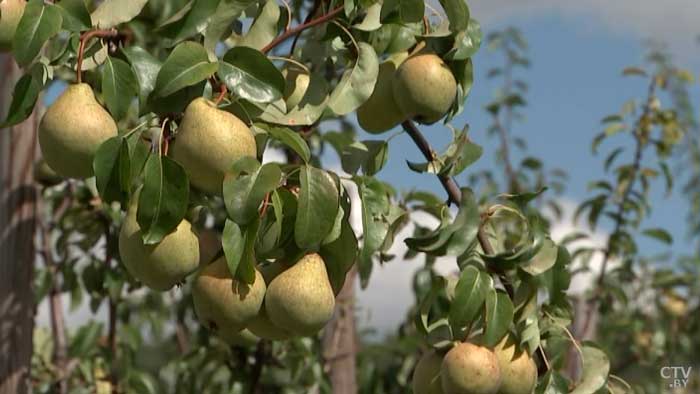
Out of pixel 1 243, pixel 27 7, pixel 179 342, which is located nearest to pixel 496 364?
pixel 27 7

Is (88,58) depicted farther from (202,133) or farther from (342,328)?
(342,328)

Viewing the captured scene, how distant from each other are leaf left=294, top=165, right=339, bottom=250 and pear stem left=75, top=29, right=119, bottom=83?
0.70 feet

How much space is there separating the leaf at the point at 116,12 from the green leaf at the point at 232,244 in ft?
0.72

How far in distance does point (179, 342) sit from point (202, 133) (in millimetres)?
1802

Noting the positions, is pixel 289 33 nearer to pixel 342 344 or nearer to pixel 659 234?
pixel 342 344

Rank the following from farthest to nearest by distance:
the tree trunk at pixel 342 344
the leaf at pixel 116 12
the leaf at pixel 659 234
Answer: the leaf at pixel 659 234 → the tree trunk at pixel 342 344 → the leaf at pixel 116 12

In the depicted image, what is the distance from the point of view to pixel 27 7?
94 cm

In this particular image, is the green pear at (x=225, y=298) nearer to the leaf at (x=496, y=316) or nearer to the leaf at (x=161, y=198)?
the leaf at (x=161, y=198)

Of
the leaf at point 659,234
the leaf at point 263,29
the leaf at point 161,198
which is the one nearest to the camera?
the leaf at point 161,198

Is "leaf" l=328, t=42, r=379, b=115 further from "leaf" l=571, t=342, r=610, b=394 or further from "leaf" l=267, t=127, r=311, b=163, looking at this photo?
"leaf" l=571, t=342, r=610, b=394

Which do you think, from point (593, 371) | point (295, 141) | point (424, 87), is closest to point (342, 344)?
point (593, 371)

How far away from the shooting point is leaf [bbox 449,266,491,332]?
1155 millimetres

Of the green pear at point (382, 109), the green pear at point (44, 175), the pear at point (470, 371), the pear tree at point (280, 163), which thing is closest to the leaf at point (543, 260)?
the pear tree at point (280, 163)

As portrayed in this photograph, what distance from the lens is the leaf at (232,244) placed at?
0.94m
